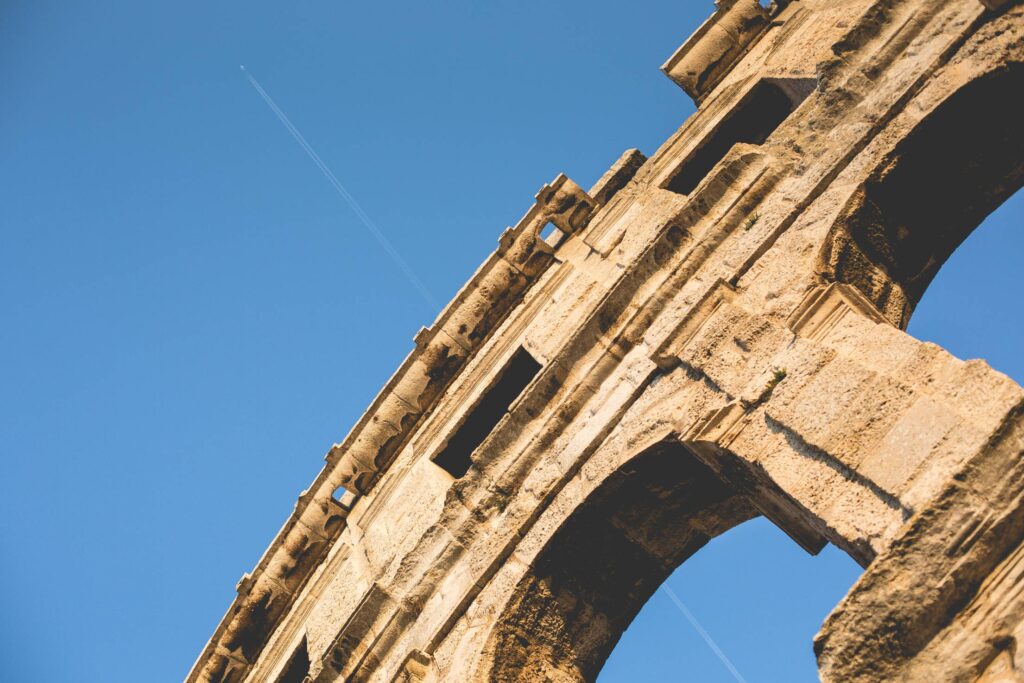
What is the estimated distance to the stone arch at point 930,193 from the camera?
7148 millimetres

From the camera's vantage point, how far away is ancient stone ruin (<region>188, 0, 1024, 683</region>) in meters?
5.22

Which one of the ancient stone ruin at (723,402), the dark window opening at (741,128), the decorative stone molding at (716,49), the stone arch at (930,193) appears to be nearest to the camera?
the ancient stone ruin at (723,402)

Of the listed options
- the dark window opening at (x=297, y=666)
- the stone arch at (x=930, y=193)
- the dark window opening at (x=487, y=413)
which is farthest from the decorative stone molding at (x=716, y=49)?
the dark window opening at (x=297, y=666)

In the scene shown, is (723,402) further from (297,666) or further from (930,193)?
(297,666)

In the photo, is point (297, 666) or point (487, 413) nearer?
point (487, 413)

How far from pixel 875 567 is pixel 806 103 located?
4.13 meters

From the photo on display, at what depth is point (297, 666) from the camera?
984 cm

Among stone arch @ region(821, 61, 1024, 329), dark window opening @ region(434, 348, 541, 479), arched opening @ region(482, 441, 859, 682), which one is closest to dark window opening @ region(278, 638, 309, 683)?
dark window opening @ region(434, 348, 541, 479)

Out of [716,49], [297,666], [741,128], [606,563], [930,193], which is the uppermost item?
[716,49]

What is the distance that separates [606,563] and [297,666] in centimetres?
344

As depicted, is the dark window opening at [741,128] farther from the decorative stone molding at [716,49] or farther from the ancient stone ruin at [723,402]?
the decorative stone molding at [716,49]

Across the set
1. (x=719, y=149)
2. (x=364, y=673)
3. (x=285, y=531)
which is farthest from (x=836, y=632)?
(x=285, y=531)

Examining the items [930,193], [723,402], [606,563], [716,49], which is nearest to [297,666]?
[606,563]

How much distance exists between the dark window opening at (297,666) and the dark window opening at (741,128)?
4949mm
